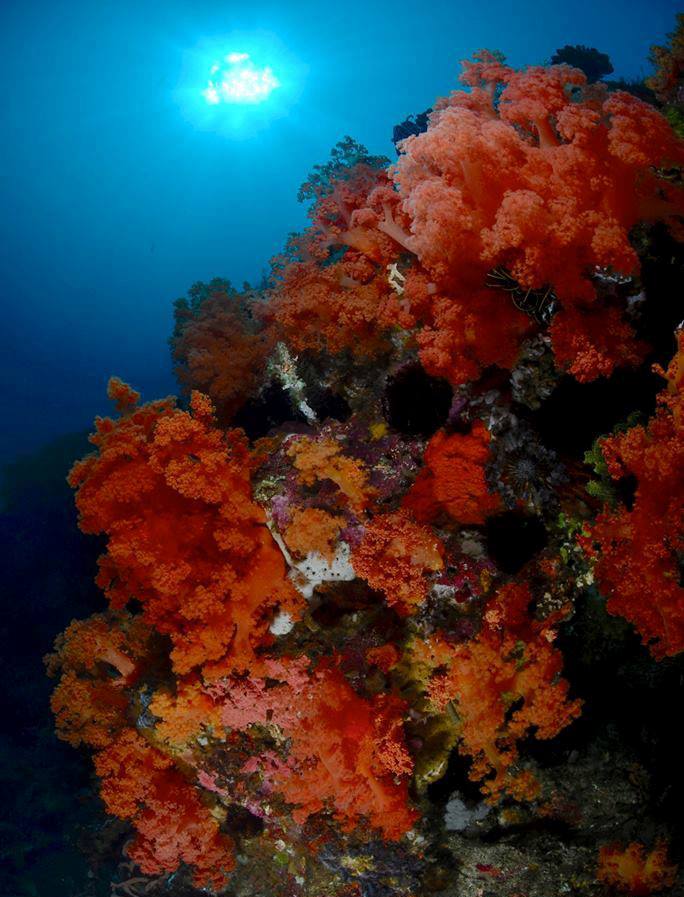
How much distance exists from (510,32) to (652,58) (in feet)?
245

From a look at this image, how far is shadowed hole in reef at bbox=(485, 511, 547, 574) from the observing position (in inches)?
197

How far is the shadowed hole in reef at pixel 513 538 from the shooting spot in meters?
5.00

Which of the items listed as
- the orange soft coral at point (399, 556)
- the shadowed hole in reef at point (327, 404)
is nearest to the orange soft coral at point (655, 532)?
the orange soft coral at point (399, 556)

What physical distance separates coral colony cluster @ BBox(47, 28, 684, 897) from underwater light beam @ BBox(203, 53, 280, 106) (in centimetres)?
6459

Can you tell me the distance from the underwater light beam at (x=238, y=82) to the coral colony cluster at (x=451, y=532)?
2543 inches

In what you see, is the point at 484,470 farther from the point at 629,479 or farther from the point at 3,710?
the point at 3,710

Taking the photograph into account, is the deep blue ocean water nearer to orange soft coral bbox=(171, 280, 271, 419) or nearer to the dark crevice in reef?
orange soft coral bbox=(171, 280, 271, 419)

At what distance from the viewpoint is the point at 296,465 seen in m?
5.26

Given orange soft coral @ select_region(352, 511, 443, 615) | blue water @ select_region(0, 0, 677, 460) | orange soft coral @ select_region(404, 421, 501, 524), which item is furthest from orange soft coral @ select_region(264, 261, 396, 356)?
blue water @ select_region(0, 0, 677, 460)

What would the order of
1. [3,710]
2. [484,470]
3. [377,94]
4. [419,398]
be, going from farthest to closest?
1. [377,94]
2. [3,710]
3. [419,398]
4. [484,470]

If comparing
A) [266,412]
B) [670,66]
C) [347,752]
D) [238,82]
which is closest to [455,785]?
[347,752]

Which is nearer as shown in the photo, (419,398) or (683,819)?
(683,819)

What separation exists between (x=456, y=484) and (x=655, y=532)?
1.76m

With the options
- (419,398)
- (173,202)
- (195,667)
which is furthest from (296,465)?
(173,202)
